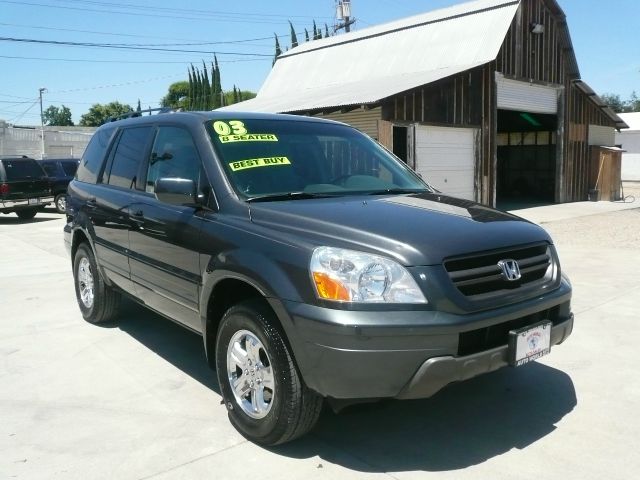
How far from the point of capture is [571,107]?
72.6ft

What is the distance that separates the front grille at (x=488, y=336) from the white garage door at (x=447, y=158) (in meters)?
12.9

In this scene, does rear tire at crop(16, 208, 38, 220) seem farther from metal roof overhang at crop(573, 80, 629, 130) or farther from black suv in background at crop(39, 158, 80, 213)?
metal roof overhang at crop(573, 80, 629, 130)

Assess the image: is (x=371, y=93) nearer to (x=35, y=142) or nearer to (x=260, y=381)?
(x=260, y=381)

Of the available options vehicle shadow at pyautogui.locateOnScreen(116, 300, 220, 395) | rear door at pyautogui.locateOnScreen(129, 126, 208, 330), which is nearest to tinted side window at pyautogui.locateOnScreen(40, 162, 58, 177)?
vehicle shadow at pyautogui.locateOnScreen(116, 300, 220, 395)

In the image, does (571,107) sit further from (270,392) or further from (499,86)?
(270,392)

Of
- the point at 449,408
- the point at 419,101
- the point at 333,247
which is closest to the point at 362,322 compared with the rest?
the point at 333,247

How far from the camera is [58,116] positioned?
114 m

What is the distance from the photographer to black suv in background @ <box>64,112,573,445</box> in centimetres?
281

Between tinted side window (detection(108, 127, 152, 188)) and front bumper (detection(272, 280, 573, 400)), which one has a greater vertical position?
tinted side window (detection(108, 127, 152, 188))

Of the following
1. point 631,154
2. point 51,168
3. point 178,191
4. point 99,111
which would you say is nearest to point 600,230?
point 178,191

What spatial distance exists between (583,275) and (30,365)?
6779mm

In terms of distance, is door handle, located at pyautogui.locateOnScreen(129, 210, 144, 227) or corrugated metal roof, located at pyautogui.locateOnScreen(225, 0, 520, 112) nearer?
door handle, located at pyautogui.locateOnScreen(129, 210, 144, 227)

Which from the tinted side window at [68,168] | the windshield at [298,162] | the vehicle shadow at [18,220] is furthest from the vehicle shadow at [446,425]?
the tinted side window at [68,168]

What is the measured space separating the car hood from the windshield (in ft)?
0.84
